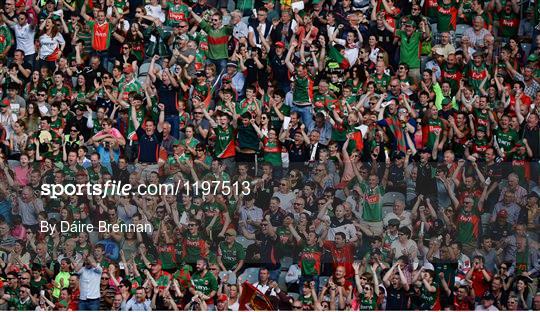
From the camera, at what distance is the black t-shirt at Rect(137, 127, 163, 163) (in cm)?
3541

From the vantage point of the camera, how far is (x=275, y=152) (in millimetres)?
35188

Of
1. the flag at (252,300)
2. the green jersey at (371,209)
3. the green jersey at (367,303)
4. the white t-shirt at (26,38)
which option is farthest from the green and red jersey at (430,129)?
the white t-shirt at (26,38)

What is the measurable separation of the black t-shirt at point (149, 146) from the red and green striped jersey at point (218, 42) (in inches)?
84.9

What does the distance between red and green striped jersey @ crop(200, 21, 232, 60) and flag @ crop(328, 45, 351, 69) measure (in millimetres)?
2190

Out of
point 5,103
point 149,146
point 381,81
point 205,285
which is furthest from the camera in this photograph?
point 5,103

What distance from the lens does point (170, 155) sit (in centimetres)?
3538

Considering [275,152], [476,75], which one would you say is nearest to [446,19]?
[476,75]

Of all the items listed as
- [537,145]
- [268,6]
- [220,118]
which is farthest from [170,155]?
[537,145]

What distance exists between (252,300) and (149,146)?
394 cm

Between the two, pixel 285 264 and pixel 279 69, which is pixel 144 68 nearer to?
pixel 279 69

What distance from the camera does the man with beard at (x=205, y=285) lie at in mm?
34500

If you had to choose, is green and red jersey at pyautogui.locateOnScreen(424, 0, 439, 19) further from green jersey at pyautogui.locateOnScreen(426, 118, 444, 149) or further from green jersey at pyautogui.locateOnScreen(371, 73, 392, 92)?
green jersey at pyautogui.locateOnScreen(426, 118, 444, 149)

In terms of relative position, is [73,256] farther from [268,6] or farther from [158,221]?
[268,6]

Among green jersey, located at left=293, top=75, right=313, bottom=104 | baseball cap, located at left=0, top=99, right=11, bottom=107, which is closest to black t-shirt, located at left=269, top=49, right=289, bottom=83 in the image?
green jersey, located at left=293, top=75, right=313, bottom=104
